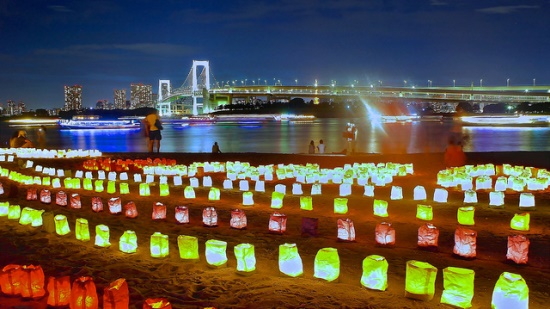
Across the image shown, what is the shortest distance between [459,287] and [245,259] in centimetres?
179

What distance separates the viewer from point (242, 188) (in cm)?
900

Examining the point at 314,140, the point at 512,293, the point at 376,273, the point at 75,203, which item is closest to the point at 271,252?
the point at 376,273

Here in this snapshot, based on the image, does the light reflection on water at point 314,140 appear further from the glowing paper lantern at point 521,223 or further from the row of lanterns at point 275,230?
the row of lanterns at point 275,230

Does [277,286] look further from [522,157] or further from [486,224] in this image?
[522,157]

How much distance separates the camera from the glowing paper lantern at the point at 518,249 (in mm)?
4902

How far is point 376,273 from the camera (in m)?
4.20

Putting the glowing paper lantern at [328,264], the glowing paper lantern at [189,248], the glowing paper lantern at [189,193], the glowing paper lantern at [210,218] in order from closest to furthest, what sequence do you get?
1. the glowing paper lantern at [328,264]
2. the glowing paper lantern at [189,248]
3. the glowing paper lantern at [210,218]
4. the glowing paper lantern at [189,193]

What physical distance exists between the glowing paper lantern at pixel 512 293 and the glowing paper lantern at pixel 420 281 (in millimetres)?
477

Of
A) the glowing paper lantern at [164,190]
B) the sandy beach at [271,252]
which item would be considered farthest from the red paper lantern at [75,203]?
the glowing paper lantern at [164,190]

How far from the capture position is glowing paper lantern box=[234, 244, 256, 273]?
15.3 feet

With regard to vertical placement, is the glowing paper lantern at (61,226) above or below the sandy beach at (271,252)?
above

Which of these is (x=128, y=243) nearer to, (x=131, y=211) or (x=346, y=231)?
(x=131, y=211)

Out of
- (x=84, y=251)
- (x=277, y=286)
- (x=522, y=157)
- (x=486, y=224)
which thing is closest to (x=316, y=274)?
(x=277, y=286)

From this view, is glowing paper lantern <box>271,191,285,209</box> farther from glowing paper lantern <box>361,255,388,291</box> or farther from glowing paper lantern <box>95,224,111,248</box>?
glowing paper lantern <box>361,255,388,291</box>
